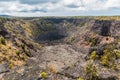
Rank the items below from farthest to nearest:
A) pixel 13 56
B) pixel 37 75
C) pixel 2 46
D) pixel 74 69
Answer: pixel 2 46 < pixel 13 56 < pixel 74 69 < pixel 37 75

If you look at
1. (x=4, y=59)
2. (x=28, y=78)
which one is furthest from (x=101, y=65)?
(x=4, y=59)

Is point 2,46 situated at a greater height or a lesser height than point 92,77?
lesser

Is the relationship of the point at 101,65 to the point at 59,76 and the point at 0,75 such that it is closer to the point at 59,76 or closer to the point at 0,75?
the point at 59,76

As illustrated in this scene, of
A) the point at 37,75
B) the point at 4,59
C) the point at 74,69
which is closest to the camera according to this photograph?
the point at 37,75

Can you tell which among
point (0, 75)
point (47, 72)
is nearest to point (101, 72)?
point (47, 72)

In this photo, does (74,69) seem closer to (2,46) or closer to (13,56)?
(13,56)

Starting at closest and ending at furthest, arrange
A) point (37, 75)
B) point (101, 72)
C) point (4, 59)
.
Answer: point (37, 75) → point (101, 72) → point (4, 59)

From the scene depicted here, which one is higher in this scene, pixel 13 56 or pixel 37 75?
pixel 37 75

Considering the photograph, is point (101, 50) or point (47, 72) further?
point (101, 50)

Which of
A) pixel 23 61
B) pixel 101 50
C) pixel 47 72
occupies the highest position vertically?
pixel 47 72
